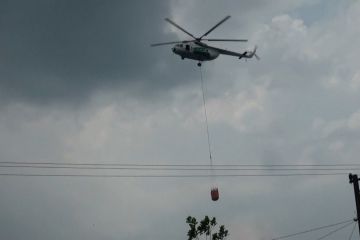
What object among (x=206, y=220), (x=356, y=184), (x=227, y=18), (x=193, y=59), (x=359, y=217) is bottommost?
(x=359, y=217)

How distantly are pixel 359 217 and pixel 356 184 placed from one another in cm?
269

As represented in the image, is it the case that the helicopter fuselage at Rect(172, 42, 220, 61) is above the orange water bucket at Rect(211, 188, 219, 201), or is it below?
above

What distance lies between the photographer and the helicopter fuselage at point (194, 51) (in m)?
56.0

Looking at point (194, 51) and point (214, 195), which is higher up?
point (194, 51)

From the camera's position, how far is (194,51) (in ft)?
185

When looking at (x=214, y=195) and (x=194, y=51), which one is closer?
(x=214, y=195)

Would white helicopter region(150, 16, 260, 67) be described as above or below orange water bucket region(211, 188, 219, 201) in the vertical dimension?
above

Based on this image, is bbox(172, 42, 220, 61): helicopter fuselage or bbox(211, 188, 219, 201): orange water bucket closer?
bbox(211, 188, 219, 201): orange water bucket

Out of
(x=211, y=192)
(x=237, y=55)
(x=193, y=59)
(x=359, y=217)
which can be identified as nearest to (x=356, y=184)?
(x=359, y=217)

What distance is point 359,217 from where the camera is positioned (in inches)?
1451

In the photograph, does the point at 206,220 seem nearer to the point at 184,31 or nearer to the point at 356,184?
the point at 184,31

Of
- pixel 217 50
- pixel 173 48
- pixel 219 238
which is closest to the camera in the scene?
pixel 173 48

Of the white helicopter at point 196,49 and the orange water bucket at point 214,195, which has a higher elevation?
the white helicopter at point 196,49

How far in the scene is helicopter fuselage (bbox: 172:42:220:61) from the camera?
184ft
